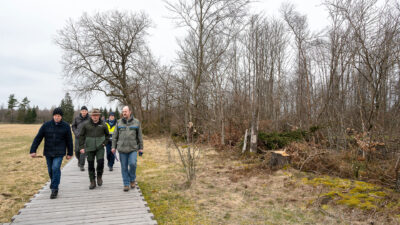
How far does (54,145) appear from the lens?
16.2ft

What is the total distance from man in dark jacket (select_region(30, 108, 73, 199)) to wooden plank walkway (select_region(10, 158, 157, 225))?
42 centimetres

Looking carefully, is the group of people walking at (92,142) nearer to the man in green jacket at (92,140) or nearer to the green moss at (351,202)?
the man in green jacket at (92,140)

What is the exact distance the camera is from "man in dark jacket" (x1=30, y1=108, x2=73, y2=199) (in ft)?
16.1

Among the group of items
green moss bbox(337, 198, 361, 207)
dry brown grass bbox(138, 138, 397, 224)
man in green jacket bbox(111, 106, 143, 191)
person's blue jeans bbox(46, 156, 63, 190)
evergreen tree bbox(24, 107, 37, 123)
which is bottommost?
dry brown grass bbox(138, 138, 397, 224)

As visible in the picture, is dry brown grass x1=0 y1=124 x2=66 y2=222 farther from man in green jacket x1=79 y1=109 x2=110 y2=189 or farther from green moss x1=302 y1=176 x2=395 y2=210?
green moss x1=302 y1=176 x2=395 y2=210

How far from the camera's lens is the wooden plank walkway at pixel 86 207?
12.6 feet

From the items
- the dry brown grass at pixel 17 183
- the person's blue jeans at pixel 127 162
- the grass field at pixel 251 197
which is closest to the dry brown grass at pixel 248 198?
the grass field at pixel 251 197

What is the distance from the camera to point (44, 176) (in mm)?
7633

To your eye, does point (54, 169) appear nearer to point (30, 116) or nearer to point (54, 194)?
point (54, 194)

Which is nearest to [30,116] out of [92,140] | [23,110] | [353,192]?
[23,110]

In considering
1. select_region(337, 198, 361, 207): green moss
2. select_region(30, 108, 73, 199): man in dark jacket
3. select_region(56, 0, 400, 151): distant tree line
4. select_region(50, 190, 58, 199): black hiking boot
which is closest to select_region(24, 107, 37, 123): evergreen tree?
select_region(56, 0, 400, 151): distant tree line

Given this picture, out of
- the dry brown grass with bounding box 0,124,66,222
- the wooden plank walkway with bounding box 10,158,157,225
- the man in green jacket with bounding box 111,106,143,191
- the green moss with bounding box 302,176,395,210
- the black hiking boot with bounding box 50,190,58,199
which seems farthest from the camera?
the man in green jacket with bounding box 111,106,143,191

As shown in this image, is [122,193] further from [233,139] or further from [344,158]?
[233,139]

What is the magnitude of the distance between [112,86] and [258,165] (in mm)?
19985
